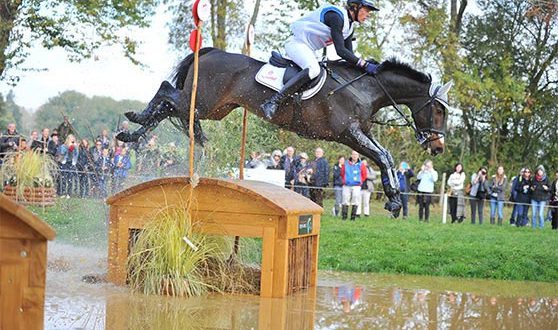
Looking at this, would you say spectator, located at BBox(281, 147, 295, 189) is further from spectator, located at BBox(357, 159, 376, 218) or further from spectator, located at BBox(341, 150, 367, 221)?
spectator, located at BBox(357, 159, 376, 218)

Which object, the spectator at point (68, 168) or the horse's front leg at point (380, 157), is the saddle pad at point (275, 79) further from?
the spectator at point (68, 168)

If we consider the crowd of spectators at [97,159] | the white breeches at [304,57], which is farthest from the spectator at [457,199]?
the white breeches at [304,57]

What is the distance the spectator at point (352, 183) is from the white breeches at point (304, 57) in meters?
8.11

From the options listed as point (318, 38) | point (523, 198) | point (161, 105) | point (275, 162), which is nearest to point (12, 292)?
point (318, 38)

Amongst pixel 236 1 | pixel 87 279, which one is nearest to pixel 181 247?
pixel 87 279

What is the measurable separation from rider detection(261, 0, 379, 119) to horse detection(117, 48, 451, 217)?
18 centimetres

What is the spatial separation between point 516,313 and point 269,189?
99.2 inches

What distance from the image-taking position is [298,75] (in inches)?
384

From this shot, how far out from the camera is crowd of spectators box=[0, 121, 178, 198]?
13.2 meters

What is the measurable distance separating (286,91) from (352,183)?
332 inches

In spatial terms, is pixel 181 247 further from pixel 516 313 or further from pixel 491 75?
pixel 491 75

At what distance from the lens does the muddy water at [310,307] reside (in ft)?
20.9

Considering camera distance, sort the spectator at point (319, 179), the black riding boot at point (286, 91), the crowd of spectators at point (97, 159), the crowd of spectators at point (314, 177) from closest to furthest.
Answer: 1. the black riding boot at point (286, 91)
2. the crowd of spectators at point (97, 159)
3. the crowd of spectators at point (314, 177)
4. the spectator at point (319, 179)

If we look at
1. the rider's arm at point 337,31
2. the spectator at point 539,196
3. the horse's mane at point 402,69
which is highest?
the rider's arm at point 337,31
